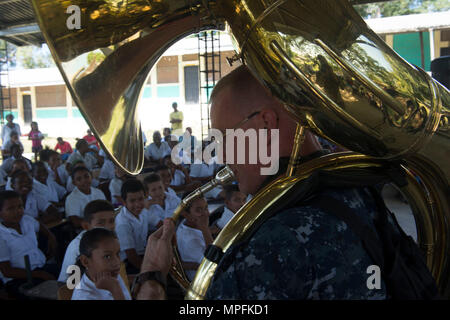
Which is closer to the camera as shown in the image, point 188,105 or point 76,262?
point 76,262

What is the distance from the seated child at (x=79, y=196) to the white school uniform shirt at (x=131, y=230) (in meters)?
0.72

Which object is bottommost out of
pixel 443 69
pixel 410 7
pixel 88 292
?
pixel 88 292

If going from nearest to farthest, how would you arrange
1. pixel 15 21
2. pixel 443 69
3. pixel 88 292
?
pixel 88 292 → pixel 443 69 → pixel 15 21

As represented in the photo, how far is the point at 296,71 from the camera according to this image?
708 millimetres

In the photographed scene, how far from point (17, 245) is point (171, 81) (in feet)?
46.4

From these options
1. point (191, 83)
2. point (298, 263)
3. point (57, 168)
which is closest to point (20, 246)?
point (298, 263)

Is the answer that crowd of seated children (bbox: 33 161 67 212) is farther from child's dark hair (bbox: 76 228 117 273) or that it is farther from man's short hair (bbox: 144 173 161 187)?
child's dark hair (bbox: 76 228 117 273)

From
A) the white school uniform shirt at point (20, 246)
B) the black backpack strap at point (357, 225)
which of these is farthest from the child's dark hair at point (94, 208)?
the black backpack strap at point (357, 225)

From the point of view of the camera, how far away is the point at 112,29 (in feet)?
2.74

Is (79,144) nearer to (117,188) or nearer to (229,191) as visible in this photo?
(117,188)

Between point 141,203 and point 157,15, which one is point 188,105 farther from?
point 157,15

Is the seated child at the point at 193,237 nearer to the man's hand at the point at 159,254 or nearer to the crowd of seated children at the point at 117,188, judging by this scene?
the man's hand at the point at 159,254
